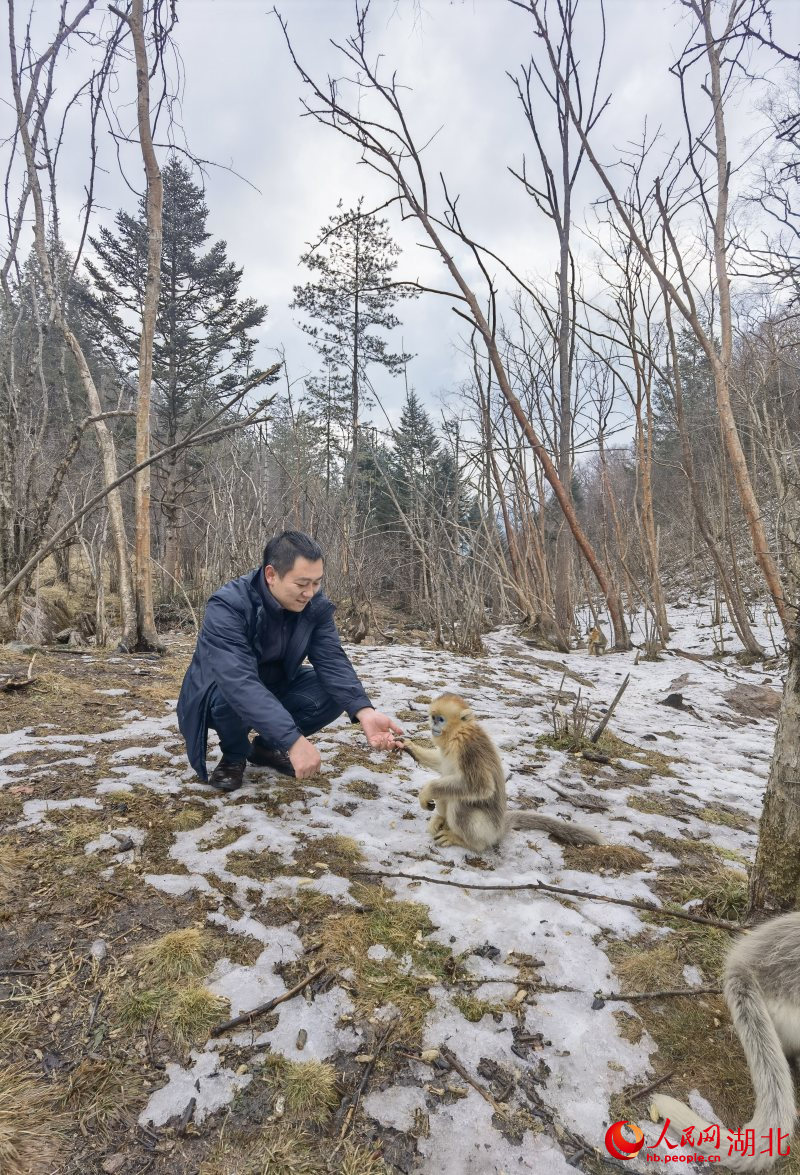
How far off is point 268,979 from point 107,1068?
1.92ft

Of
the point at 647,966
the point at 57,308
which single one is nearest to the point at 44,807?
the point at 647,966

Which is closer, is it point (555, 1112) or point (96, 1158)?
point (96, 1158)

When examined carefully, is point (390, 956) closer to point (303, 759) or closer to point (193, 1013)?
point (193, 1013)

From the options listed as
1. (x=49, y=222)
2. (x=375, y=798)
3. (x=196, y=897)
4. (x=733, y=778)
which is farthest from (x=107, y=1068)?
(x=49, y=222)

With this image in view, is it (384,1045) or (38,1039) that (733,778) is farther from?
(38,1039)

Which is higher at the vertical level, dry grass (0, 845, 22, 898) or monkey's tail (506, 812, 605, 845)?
dry grass (0, 845, 22, 898)

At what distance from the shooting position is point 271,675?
12.5 ft

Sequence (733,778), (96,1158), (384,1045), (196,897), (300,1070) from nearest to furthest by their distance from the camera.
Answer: (96,1158)
(300,1070)
(384,1045)
(196,897)
(733,778)

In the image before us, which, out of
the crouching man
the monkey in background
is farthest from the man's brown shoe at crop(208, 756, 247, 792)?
the monkey in background

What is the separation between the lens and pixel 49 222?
307 inches

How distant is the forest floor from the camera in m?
1.59

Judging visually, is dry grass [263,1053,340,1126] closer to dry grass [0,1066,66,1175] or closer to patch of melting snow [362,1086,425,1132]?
patch of melting snow [362,1086,425,1132]

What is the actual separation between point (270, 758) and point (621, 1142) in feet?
9.67

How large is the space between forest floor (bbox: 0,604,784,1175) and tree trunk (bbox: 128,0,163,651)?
12.3 ft
